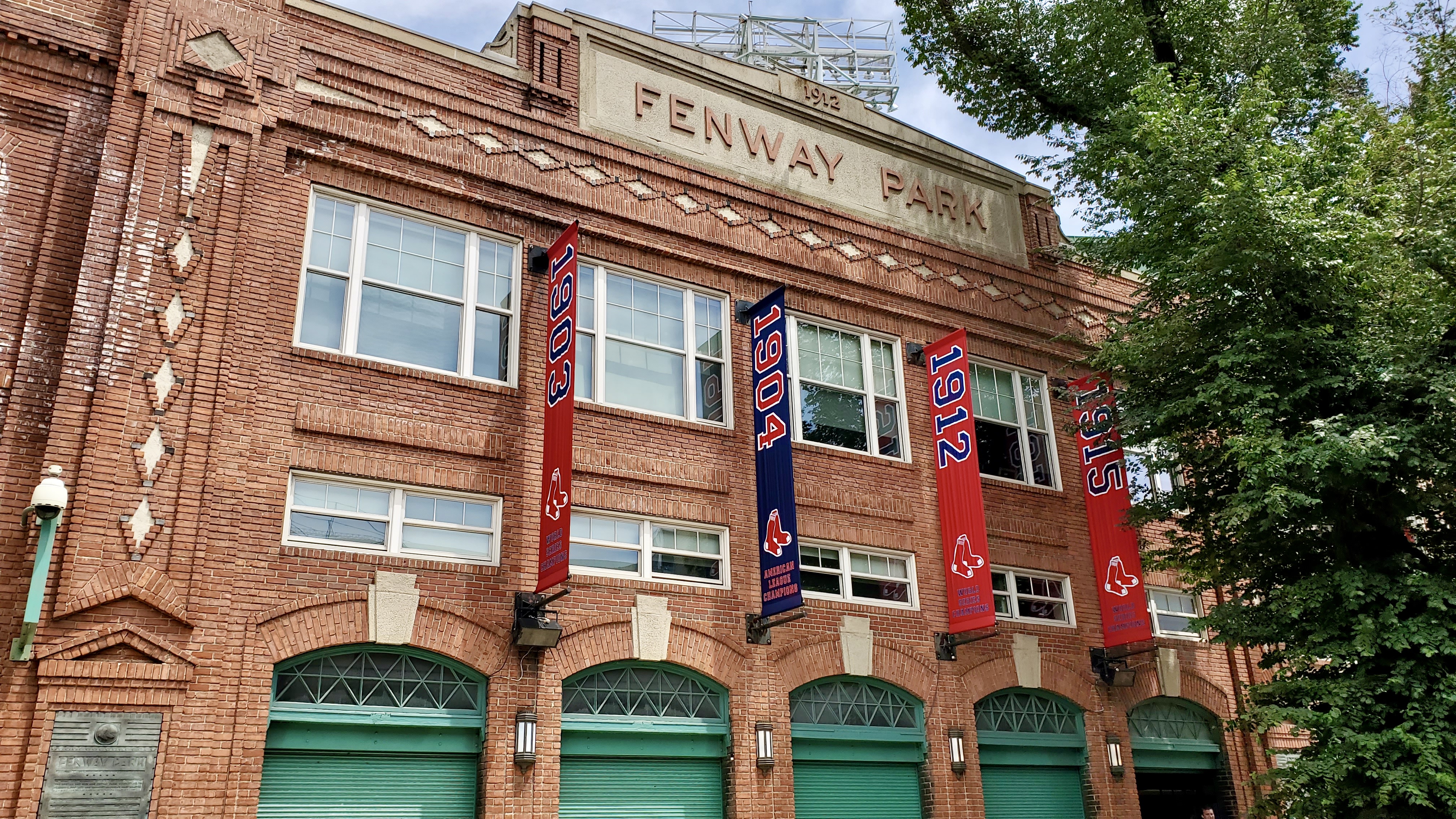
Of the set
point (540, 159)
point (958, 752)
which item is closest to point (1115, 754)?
point (958, 752)

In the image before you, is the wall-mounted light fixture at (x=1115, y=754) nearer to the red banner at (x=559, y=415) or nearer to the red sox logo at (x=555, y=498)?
the red banner at (x=559, y=415)

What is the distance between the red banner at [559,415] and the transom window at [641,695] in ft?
4.26

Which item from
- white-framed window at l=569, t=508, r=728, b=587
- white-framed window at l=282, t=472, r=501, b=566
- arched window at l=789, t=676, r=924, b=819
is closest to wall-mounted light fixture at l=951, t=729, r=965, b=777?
arched window at l=789, t=676, r=924, b=819

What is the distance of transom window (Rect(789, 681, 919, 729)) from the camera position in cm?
1381

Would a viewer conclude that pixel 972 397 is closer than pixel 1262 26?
No

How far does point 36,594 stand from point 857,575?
946 cm

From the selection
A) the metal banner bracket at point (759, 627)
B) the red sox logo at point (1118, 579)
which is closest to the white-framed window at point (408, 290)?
the metal banner bracket at point (759, 627)

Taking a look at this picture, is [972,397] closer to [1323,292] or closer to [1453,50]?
[1323,292]

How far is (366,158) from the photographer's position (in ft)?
42.8

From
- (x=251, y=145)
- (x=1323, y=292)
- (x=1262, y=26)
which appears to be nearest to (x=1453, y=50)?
(x=1262, y=26)

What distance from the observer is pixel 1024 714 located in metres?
15.6

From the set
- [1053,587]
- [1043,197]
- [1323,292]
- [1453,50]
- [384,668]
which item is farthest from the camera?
[1043,197]

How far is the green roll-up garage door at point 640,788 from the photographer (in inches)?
468

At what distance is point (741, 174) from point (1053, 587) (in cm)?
788
